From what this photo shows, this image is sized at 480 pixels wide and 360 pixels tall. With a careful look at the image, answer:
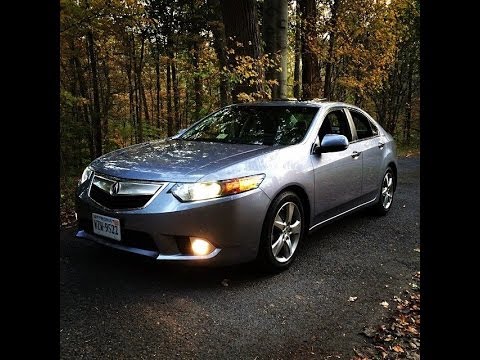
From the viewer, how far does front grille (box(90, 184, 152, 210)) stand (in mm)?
3432

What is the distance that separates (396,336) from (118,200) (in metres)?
2.39

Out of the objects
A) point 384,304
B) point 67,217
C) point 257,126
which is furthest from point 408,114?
point 384,304

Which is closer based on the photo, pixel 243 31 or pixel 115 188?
pixel 115 188

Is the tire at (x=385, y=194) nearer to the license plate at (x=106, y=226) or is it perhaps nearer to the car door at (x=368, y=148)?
the car door at (x=368, y=148)

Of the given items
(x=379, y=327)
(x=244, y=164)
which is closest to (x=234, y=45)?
(x=244, y=164)

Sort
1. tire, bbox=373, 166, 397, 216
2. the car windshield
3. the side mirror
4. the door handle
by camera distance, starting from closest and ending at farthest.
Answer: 1. the side mirror
2. the car windshield
3. the door handle
4. tire, bbox=373, 166, 397, 216

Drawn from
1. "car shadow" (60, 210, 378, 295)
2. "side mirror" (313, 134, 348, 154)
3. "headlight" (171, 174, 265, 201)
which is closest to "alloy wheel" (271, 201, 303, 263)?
"car shadow" (60, 210, 378, 295)

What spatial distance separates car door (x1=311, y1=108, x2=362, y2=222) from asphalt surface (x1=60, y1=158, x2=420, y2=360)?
519mm

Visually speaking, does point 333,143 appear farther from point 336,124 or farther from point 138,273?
point 138,273

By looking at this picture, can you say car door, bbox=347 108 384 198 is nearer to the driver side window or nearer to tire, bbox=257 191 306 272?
the driver side window

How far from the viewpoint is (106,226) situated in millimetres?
3578

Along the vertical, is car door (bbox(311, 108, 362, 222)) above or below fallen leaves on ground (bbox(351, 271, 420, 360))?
above

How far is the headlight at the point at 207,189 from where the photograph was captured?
3.37 metres

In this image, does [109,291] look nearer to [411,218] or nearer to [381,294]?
[381,294]
